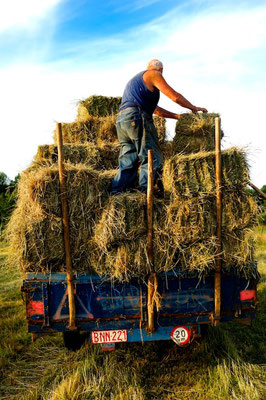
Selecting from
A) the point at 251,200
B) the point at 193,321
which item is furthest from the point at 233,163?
the point at 193,321

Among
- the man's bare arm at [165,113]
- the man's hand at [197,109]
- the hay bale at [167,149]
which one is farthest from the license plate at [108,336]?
the man's bare arm at [165,113]

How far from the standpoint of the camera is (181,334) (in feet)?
12.1

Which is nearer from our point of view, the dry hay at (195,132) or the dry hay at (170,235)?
the dry hay at (170,235)

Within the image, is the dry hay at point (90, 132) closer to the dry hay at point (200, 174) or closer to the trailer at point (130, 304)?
the dry hay at point (200, 174)

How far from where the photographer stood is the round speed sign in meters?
3.69

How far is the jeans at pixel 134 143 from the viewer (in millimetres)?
4262

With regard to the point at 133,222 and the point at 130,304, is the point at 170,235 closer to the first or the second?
the point at 133,222

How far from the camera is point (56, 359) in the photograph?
14.1 ft

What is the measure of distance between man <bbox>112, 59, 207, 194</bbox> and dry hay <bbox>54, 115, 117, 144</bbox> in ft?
4.57

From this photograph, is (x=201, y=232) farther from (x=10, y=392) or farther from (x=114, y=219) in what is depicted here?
(x=10, y=392)

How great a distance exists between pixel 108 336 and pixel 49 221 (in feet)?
4.47

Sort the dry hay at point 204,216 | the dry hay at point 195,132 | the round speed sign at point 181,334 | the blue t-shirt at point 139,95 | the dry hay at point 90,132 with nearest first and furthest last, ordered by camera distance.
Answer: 1. the dry hay at point 204,216
2. the round speed sign at point 181,334
3. the blue t-shirt at point 139,95
4. the dry hay at point 195,132
5. the dry hay at point 90,132

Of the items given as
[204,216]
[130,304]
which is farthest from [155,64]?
[130,304]

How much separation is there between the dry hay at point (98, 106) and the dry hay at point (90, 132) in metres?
0.31
